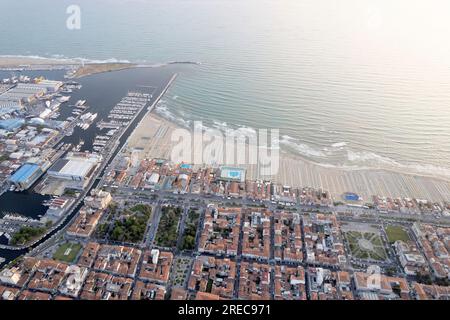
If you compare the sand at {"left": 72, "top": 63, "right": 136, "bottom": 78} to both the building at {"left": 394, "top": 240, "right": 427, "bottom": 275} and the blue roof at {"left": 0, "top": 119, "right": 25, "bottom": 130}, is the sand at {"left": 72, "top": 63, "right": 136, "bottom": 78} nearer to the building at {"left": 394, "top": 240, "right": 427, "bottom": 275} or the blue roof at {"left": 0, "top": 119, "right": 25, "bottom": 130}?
the blue roof at {"left": 0, "top": 119, "right": 25, "bottom": 130}

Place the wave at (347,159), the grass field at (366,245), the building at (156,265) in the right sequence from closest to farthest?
the building at (156,265) → the grass field at (366,245) → the wave at (347,159)

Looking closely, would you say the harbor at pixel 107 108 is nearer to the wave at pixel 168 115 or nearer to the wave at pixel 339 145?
the wave at pixel 168 115

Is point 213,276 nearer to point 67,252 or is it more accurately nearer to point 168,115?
point 67,252

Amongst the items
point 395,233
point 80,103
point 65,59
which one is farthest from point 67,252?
point 65,59

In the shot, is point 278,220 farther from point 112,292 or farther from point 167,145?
point 167,145

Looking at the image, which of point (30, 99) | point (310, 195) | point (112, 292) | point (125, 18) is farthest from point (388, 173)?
point (125, 18)

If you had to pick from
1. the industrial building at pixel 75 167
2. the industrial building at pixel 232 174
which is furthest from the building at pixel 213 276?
the industrial building at pixel 75 167

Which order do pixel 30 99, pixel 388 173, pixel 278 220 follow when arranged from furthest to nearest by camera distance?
pixel 30 99 < pixel 388 173 < pixel 278 220

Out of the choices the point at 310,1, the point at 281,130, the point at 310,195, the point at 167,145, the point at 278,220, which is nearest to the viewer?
the point at 278,220
